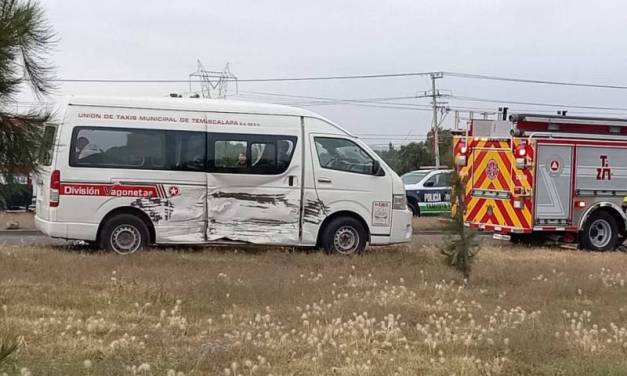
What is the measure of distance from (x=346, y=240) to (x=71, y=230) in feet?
14.6

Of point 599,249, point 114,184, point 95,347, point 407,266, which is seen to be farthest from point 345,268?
point 599,249

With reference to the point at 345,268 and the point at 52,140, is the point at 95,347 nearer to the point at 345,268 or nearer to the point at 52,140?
the point at 52,140

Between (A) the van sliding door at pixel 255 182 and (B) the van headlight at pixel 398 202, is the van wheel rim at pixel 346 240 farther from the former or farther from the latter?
(B) the van headlight at pixel 398 202

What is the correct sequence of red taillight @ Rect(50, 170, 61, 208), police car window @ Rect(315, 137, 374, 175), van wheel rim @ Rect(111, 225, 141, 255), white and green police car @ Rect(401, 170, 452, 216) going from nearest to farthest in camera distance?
red taillight @ Rect(50, 170, 61, 208), van wheel rim @ Rect(111, 225, 141, 255), police car window @ Rect(315, 137, 374, 175), white and green police car @ Rect(401, 170, 452, 216)

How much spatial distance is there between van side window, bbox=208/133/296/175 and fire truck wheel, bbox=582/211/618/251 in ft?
23.7

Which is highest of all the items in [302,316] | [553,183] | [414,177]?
[553,183]

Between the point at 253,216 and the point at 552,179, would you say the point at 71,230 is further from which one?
the point at 552,179

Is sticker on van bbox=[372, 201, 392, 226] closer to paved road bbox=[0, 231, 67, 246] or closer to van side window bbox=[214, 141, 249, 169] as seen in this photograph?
van side window bbox=[214, 141, 249, 169]

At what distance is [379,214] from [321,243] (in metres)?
1.12

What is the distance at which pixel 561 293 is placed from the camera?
30.3 ft

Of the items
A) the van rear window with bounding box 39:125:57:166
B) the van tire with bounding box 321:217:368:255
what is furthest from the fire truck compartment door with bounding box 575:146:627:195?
the van rear window with bounding box 39:125:57:166

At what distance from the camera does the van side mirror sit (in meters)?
13.2

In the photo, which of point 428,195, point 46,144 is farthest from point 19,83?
point 428,195

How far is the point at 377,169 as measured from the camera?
43.3 ft
